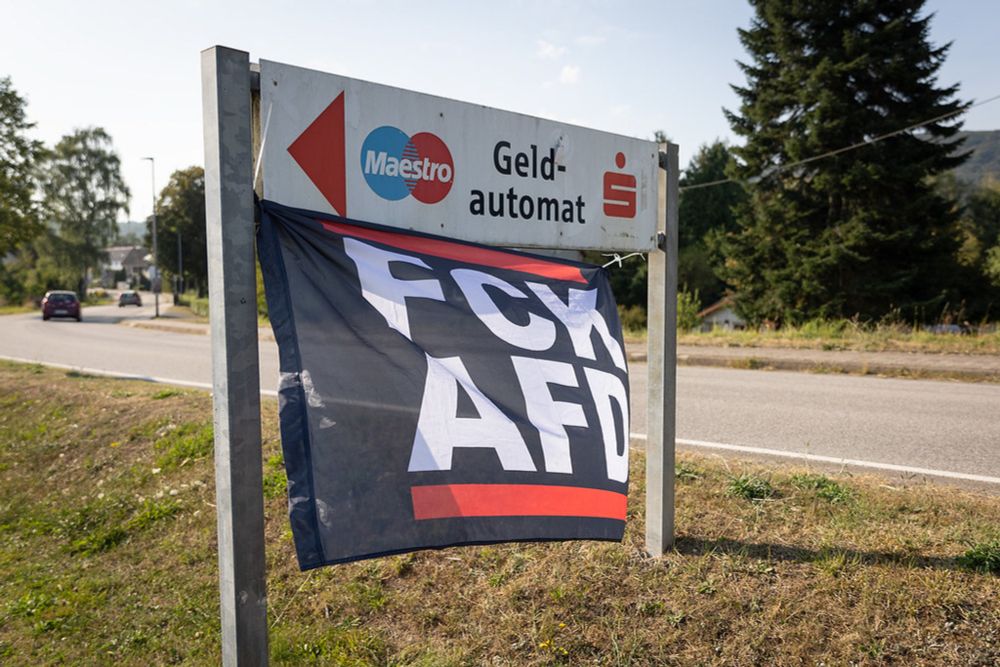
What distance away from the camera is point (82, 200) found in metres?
57.7

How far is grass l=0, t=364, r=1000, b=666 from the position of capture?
287 cm

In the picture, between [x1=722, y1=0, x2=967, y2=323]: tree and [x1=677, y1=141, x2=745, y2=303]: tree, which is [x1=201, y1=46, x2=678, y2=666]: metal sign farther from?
[x1=677, y1=141, x2=745, y2=303]: tree

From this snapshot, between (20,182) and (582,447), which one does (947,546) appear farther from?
(20,182)

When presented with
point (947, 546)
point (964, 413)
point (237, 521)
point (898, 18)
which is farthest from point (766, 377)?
point (898, 18)

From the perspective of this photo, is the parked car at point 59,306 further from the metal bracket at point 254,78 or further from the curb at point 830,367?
the metal bracket at point 254,78

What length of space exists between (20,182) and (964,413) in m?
14.5

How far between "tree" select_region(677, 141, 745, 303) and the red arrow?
46.7 metres

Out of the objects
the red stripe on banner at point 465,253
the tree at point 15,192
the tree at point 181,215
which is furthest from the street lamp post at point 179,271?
→ the red stripe on banner at point 465,253

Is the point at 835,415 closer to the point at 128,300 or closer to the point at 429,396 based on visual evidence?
the point at 429,396

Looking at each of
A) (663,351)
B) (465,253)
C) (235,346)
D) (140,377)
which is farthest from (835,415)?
(140,377)

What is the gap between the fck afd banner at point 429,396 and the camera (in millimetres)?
2320

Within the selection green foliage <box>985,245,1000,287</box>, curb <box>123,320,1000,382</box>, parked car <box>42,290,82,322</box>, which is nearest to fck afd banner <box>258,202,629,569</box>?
curb <box>123,320,1000,382</box>

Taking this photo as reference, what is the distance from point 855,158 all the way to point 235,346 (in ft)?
86.0

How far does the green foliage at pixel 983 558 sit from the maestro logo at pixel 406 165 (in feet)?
9.22
